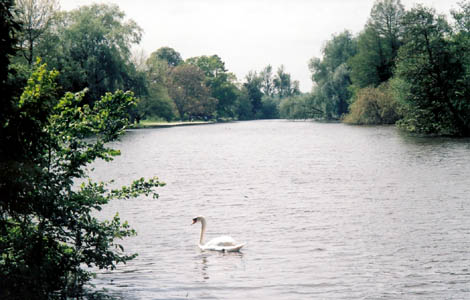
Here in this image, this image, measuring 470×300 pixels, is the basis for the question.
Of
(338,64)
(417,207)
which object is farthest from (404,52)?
(338,64)

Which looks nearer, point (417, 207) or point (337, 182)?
point (417, 207)

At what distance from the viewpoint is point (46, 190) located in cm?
862

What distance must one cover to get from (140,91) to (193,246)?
69.5 metres

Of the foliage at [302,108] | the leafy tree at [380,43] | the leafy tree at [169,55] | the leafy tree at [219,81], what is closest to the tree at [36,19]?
the leafy tree at [380,43]

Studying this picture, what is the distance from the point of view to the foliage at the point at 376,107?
82.2 m

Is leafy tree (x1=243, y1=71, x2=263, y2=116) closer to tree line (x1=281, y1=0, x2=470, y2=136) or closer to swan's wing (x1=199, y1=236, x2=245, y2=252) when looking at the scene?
tree line (x1=281, y1=0, x2=470, y2=136)

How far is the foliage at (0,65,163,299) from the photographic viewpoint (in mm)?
7543

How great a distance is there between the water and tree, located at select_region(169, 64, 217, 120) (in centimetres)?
10871

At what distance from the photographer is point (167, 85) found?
136875mm

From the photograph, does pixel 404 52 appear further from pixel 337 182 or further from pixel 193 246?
pixel 193 246

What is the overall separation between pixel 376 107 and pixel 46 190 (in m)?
79.8

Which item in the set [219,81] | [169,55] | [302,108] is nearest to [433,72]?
[302,108]

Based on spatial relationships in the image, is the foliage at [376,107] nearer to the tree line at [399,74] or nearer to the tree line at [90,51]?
the tree line at [399,74]

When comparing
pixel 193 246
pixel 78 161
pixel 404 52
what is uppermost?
pixel 404 52
